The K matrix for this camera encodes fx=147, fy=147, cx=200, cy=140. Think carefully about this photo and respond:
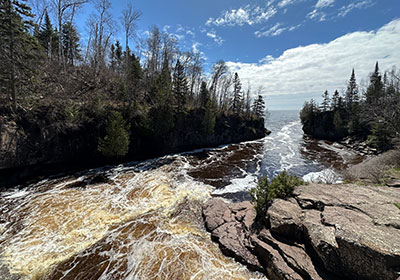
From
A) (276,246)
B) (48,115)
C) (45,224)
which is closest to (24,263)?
(45,224)

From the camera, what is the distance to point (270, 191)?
23.1ft

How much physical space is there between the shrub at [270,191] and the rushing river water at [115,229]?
2510mm

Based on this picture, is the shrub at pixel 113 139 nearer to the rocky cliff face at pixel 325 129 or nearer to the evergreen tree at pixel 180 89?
the evergreen tree at pixel 180 89

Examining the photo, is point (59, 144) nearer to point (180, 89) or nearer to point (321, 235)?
point (180, 89)

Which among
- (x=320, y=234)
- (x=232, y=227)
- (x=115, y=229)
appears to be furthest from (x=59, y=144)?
(x=320, y=234)

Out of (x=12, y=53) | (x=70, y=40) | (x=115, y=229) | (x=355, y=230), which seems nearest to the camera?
(x=355, y=230)

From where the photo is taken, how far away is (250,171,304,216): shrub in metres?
6.64

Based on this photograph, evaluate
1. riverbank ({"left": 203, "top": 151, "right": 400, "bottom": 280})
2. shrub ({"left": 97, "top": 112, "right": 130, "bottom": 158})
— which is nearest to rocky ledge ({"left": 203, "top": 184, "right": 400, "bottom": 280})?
riverbank ({"left": 203, "top": 151, "right": 400, "bottom": 280})

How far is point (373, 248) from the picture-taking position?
3422 mm

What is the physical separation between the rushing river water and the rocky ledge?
2.64 ft

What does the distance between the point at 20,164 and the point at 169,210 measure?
A: 12263 millimetres

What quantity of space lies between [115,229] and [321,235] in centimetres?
807

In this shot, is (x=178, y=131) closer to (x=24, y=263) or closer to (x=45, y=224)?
(x=45, y=224)

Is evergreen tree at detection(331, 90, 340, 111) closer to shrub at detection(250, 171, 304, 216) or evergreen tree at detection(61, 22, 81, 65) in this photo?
shrub at detection(250, 171, 304, 216)
